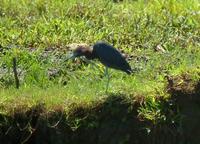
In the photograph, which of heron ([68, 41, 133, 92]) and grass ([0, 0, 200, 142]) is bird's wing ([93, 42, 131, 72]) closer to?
heron ([68, 41, 133, 92])

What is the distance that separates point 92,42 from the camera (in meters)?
5.89

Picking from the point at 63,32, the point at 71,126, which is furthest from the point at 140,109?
the point at 63,32

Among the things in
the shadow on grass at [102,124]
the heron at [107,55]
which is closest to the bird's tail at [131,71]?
the heron at [107,55]

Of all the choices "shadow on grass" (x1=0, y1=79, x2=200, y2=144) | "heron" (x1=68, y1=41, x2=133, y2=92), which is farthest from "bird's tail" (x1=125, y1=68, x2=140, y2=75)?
"shadow on grass" (x1=0, y1=79, x2=200, y2=144)

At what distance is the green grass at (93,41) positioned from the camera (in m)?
4.66

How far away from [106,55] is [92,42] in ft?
4.23

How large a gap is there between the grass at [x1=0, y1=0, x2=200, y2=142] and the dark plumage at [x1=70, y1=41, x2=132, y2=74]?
0.55 ft

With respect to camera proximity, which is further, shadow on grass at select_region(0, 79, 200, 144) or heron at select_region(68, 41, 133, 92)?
heron at select_region(68, 41, 133, 92)

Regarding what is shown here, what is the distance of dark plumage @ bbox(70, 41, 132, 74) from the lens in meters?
4.61

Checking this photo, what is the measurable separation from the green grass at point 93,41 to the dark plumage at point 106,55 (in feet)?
0.55

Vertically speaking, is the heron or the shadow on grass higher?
the heron

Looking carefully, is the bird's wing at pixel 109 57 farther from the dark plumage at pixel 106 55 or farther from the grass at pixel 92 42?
the grass at pixel 92 42

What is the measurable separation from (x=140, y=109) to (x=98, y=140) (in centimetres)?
37

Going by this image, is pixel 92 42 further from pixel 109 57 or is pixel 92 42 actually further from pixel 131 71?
pixel 109 57
